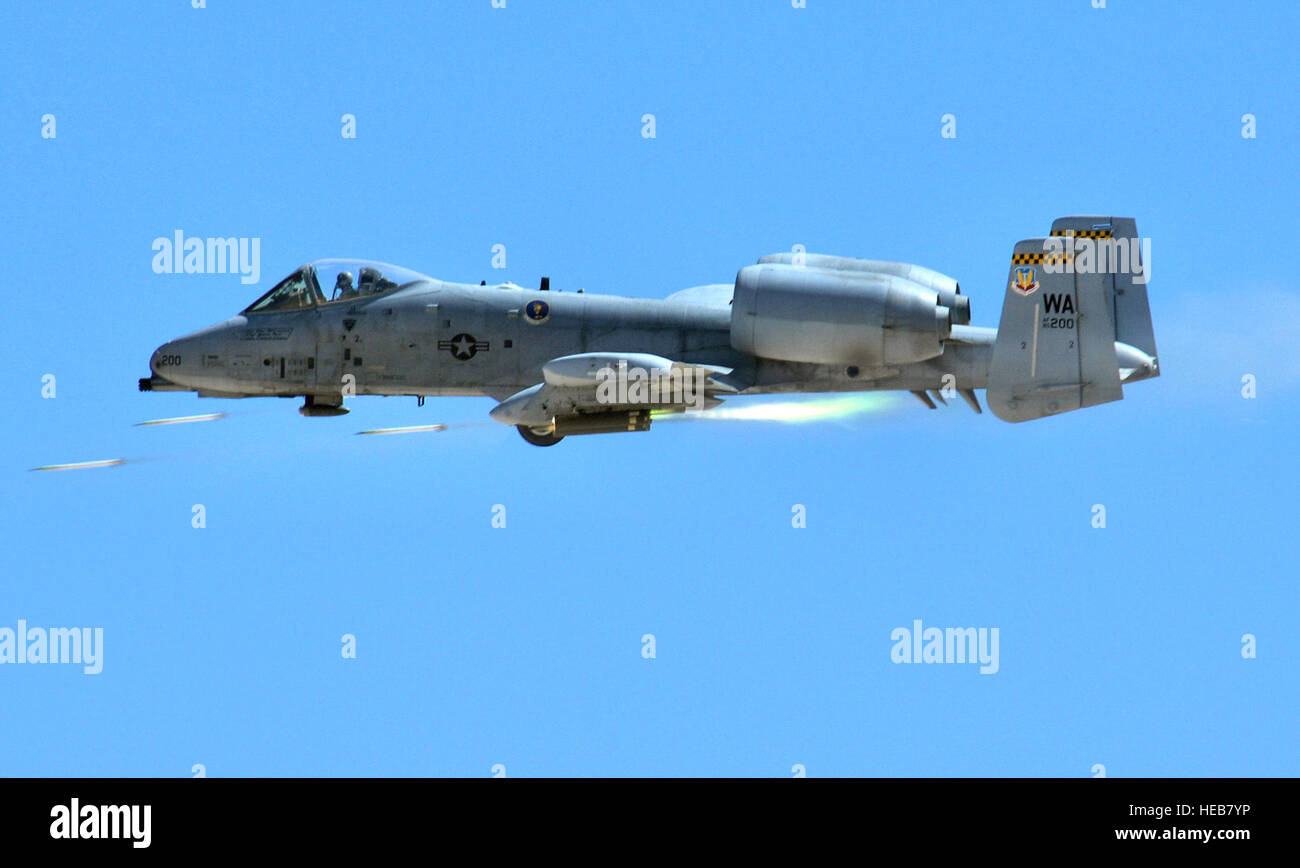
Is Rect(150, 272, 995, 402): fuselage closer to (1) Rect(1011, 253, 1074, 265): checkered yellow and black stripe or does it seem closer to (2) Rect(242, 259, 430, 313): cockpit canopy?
(2) Rect(242, 259, 430, 313): cockpit canopy

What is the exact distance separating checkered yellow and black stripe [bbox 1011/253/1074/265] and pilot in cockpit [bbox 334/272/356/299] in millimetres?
10872

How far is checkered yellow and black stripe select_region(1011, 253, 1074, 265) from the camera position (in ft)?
128

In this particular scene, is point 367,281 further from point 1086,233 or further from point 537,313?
point 1086,233

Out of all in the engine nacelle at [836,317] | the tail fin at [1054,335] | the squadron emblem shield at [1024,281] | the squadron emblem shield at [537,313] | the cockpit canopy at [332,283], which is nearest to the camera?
the tail fin at [1054,335]

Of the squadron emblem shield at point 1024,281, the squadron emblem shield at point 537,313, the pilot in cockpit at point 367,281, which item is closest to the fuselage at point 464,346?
the squadron emblem shield at point 537,313

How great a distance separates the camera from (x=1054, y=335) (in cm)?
3903

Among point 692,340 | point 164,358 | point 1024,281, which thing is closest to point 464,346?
point 692,340

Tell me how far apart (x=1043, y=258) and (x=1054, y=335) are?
1156 millimetres

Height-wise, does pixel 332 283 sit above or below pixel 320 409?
above

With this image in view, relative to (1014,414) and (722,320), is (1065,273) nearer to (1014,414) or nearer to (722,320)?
(1014,414)

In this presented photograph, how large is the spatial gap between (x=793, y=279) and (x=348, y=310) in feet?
24.5

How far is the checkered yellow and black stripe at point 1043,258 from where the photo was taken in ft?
128

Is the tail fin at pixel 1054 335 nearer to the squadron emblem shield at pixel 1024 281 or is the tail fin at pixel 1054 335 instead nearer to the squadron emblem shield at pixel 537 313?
the squadron emblem shield at pixel 1024 281
